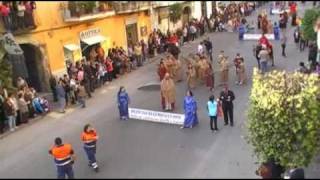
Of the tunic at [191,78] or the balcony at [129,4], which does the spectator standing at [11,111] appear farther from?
the balcony at [129,4]

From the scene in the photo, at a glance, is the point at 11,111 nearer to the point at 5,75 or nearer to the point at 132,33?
the point at 5,75

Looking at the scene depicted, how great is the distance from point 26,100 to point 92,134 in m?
7.47

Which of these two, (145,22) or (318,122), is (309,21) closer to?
(145,22)

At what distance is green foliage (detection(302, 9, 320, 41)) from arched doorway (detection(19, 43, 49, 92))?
11.7 m

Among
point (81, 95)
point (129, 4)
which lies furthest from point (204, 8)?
point (129, 4)

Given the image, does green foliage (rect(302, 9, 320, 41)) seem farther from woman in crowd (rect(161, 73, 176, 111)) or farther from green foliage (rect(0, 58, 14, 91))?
green foliage (rect(0, 58, 14, 91))

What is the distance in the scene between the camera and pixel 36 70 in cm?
2431

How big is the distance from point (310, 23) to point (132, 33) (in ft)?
35.2

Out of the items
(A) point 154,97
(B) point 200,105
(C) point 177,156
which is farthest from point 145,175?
(A) point 154,97

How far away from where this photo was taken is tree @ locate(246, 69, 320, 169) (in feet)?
35.7

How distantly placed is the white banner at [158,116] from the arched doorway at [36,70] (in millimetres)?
6990

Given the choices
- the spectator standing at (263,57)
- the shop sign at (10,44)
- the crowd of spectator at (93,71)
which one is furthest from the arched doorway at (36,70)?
the spectator standing at (263,57)

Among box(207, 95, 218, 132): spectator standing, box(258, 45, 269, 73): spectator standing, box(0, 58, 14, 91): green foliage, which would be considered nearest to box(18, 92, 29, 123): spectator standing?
box(0, 58, 14, 91): green foliage

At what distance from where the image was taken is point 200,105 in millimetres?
20297
